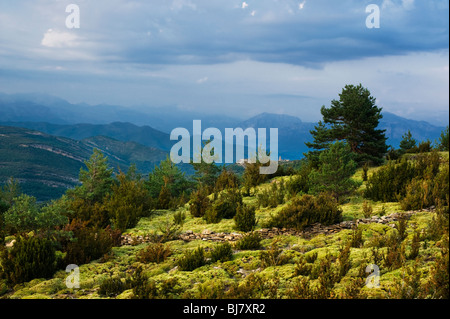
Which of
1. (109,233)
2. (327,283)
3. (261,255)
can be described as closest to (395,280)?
(327,283)

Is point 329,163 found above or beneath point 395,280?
above

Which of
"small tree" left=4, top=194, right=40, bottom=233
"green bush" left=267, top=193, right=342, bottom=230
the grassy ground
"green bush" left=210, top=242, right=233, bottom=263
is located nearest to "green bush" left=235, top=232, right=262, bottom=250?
the grassy ground

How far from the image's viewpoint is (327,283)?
4941mm

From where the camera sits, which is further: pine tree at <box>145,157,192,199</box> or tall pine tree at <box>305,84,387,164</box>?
pine tree at <box>145,157,192,199</box>

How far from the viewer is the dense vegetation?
5.09 metres


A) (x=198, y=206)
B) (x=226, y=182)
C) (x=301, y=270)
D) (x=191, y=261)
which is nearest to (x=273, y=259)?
(x=301, y=270)

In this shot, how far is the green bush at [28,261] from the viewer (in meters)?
6.09

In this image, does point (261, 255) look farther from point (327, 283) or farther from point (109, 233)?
point (109, 233)

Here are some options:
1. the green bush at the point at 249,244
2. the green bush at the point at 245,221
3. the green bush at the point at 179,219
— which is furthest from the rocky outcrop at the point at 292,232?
the green bush at the point at 179,219

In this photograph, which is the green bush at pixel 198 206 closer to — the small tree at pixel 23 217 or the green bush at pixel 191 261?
the green bush at pixel 191 261

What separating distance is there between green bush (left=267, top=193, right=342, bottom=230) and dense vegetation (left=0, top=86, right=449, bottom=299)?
0.03 m

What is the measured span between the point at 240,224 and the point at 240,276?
3.02 meters

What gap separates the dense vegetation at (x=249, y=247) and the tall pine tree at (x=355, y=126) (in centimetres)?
676

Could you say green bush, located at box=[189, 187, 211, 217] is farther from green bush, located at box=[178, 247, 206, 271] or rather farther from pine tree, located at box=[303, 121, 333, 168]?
pine tree, located at box=[303, 121, 333, 168]
